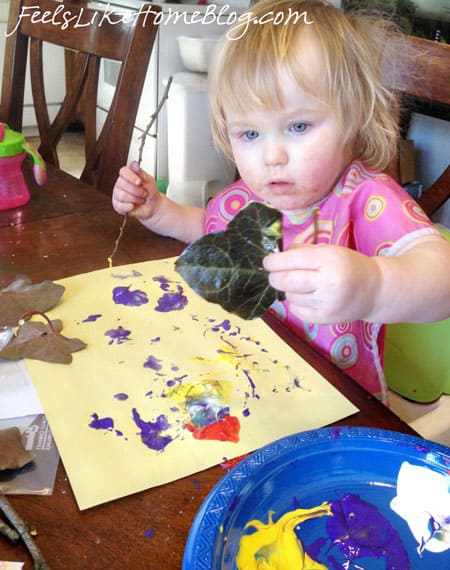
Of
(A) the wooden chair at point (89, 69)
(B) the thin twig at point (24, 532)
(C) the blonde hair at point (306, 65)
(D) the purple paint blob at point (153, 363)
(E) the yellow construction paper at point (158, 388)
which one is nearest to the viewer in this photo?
(B) the thin twig at point (24, 532)

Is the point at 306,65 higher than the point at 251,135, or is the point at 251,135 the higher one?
the point at 306,65

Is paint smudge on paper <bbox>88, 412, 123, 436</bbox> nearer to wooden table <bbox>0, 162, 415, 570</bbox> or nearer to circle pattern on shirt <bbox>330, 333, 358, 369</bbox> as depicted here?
wooden table <bbox>0, 162, 415, 570</bbox>

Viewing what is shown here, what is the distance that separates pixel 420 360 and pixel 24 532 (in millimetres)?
668

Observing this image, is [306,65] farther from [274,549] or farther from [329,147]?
[274,549]

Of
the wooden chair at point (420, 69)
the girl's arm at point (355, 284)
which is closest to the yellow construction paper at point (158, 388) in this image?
the girl's arm at point (355, 284)

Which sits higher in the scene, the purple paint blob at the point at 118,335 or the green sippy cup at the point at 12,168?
the green sippy cup at the point at 12,168

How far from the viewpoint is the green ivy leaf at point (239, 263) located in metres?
0.52

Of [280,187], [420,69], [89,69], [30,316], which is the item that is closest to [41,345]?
[30,316]

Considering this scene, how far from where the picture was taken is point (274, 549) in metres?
0.44

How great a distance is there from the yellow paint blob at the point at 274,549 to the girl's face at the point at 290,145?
460 millimetres

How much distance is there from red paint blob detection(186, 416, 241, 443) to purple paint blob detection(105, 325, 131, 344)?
0.17 meters

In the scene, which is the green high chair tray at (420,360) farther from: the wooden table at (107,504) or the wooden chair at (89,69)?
the wooden chair at (89,69)

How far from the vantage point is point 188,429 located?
55 centimetres

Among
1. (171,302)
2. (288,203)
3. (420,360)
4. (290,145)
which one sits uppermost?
(290,145)
